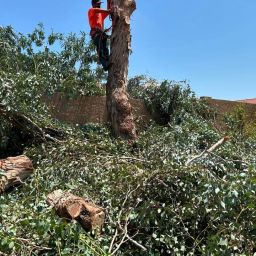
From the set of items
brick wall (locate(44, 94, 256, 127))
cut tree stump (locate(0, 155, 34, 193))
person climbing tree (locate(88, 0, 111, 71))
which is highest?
person climbing tree (locate(88, 0, 111, 71))

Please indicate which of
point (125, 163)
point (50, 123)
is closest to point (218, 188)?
point (125, 163)

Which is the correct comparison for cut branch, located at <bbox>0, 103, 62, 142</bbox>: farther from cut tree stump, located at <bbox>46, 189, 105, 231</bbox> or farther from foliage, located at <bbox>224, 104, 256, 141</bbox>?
foliage, located at <bbox>224, 104, 256, 141</bbox>

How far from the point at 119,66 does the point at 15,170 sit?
2720mm

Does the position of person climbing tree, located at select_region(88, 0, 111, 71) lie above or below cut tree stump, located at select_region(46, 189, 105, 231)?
above

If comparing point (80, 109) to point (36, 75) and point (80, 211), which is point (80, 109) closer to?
point (36, 75)

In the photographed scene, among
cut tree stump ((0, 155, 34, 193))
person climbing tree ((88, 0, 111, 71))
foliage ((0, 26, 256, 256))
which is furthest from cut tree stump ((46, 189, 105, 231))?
person climbing tree ((88, 0, 111, 71))

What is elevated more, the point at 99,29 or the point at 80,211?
the point at 99,29

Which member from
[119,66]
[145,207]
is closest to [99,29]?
[119,66]

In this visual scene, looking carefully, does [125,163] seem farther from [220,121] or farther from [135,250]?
[220,121]

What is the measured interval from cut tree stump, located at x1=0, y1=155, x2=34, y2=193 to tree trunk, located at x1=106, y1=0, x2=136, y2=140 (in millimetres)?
1995

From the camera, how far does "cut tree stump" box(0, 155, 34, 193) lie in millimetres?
4852

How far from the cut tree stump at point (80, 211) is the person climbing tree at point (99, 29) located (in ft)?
12.6

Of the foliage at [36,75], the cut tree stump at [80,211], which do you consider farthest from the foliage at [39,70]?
the cut tree stump at [80,211]

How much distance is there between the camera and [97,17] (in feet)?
24.2
